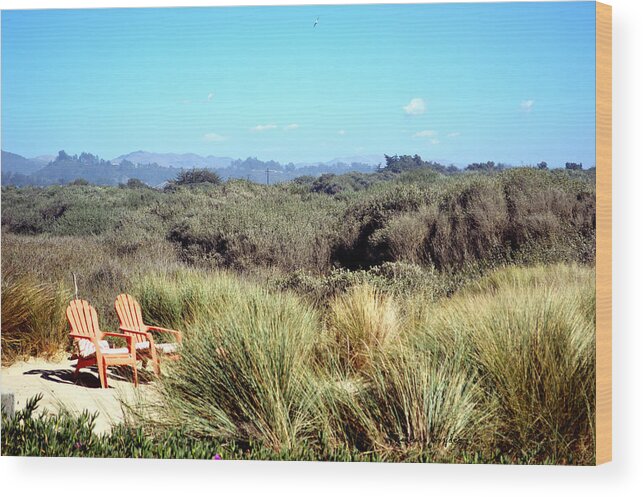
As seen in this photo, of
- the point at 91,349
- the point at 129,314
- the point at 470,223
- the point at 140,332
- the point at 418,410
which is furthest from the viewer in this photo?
the point at 470,223

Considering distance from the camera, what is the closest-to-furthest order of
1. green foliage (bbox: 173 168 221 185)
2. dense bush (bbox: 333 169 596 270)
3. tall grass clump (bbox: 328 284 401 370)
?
1. tall grass clump (bbox: 328 284 401 370)
2. dense bush (bbox: 333 169 596 270)
3. green foliage (bbox: 173 168 221 185)

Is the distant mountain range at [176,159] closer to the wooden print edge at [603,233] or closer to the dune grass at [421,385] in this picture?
the dune grass at [421,385]

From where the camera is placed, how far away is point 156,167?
7.54 metres

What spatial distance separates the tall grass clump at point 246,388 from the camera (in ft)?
19.8

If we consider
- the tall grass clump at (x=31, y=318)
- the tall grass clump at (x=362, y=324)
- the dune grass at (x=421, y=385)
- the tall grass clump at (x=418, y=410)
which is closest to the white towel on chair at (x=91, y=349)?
the tall grass clump at (x=31, y=318)

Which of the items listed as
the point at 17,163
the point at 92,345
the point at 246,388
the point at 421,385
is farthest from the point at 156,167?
the point at 421,385

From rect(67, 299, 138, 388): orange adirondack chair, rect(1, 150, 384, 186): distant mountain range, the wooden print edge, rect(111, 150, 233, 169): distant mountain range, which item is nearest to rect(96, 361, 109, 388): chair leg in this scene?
rect(67, 299, 138, 388): orange adirondack chair

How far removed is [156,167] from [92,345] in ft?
4.88

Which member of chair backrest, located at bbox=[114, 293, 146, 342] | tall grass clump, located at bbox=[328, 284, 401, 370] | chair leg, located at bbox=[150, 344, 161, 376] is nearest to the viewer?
chair leg, located at bbox=[150, 344, 161, 376]

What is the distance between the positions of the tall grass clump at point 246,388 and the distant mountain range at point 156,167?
160 cm

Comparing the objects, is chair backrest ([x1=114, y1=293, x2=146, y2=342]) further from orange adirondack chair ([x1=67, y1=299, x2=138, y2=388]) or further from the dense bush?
the dense bush

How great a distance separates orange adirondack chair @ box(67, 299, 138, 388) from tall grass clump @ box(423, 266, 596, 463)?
258 cm

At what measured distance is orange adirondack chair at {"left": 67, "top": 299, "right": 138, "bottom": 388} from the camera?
7039 mm

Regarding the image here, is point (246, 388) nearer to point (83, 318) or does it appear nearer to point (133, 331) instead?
point (133, 331)
